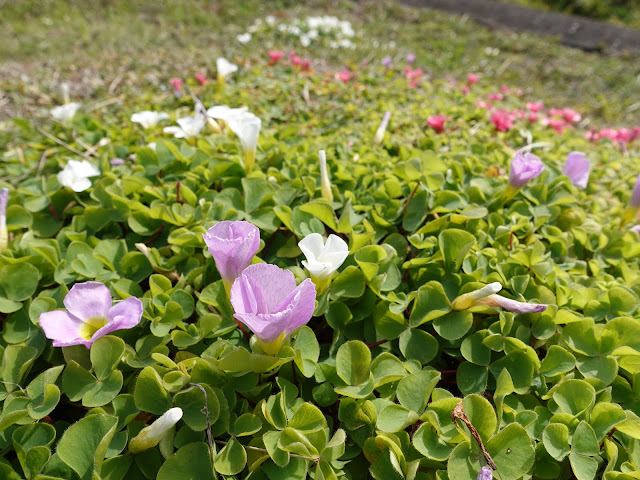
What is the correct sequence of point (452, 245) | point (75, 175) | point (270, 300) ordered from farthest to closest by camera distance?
point (75, 175)
point (452, 245)
point (270, 300)

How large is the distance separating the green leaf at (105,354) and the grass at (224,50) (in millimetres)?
2549

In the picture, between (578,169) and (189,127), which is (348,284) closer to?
(189,127)

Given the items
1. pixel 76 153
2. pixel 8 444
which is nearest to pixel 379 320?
pixel 8 444

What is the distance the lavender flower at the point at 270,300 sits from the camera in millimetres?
839

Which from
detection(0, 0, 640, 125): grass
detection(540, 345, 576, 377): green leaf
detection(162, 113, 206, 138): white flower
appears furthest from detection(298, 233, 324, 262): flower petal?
detection(0, 0, 640, 125): grass

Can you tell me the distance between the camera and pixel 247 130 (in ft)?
4.96

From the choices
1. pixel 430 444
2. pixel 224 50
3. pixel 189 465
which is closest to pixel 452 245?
pixel 430 444

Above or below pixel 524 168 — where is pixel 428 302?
below

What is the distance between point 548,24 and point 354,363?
27.7ft

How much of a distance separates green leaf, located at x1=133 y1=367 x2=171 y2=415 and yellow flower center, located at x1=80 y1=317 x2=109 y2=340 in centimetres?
20

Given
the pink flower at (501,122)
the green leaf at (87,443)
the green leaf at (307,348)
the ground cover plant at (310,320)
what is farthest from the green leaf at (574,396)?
the pink flower at (501,122)

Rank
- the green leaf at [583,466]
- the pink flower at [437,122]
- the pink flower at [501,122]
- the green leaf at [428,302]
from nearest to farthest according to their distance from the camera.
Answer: the green leaf at [583,466] < the green leaf at [428,302] < the pink flower at [437,122] < the pink flower at [501,122]

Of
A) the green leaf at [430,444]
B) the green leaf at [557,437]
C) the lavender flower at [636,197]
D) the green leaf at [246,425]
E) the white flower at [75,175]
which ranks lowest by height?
the green leaf at [246,425]

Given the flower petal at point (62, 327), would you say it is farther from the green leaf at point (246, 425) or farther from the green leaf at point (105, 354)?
the green leaf at point (246, 425)
